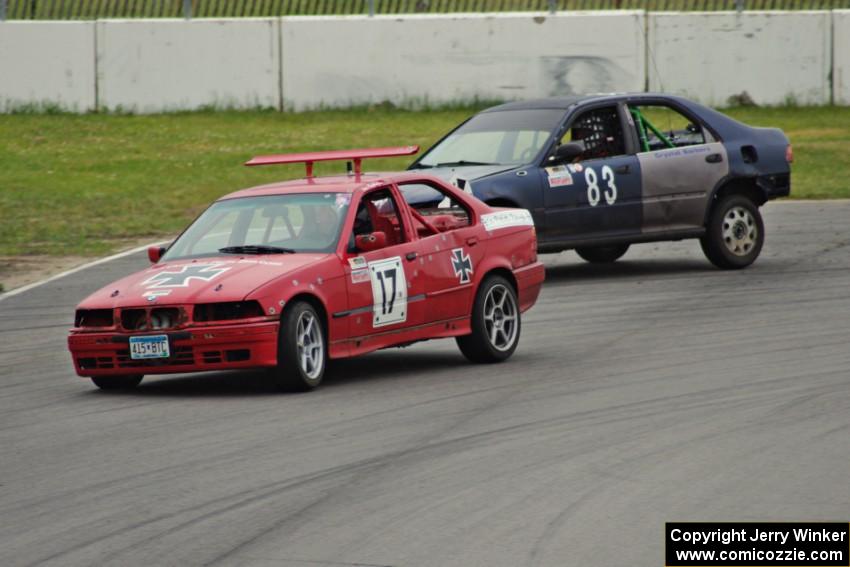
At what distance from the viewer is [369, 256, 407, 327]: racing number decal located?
443 inches

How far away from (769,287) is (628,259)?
307cm

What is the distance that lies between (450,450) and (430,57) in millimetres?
22492

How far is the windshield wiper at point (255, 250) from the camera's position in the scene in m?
11.2

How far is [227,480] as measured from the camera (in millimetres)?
8008

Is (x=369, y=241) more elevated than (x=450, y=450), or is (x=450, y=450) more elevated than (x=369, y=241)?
(x=369, y=241)

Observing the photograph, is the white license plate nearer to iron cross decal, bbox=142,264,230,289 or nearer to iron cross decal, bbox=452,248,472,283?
iron cross decal, bbox=142,264,230,289

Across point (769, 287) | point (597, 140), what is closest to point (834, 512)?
point (769, 287)

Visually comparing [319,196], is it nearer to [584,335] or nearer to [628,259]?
[584,335]

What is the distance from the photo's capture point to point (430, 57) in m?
30.6

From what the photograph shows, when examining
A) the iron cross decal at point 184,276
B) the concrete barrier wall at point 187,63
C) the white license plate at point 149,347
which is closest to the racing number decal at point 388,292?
the iron cross decal at point 184,276

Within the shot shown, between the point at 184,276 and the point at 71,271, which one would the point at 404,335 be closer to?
the point at 184,276

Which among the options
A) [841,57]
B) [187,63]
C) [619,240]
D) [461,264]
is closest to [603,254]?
[619,240]

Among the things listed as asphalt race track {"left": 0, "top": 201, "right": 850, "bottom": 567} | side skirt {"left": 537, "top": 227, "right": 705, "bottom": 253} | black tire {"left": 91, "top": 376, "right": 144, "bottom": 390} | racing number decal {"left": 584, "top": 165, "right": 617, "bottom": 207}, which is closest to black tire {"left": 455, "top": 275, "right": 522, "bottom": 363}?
asphalt race track {"left": 0, "top": 201, "right": 850, "bottom": 567}

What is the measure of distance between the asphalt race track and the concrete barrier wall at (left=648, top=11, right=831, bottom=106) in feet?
55.0
